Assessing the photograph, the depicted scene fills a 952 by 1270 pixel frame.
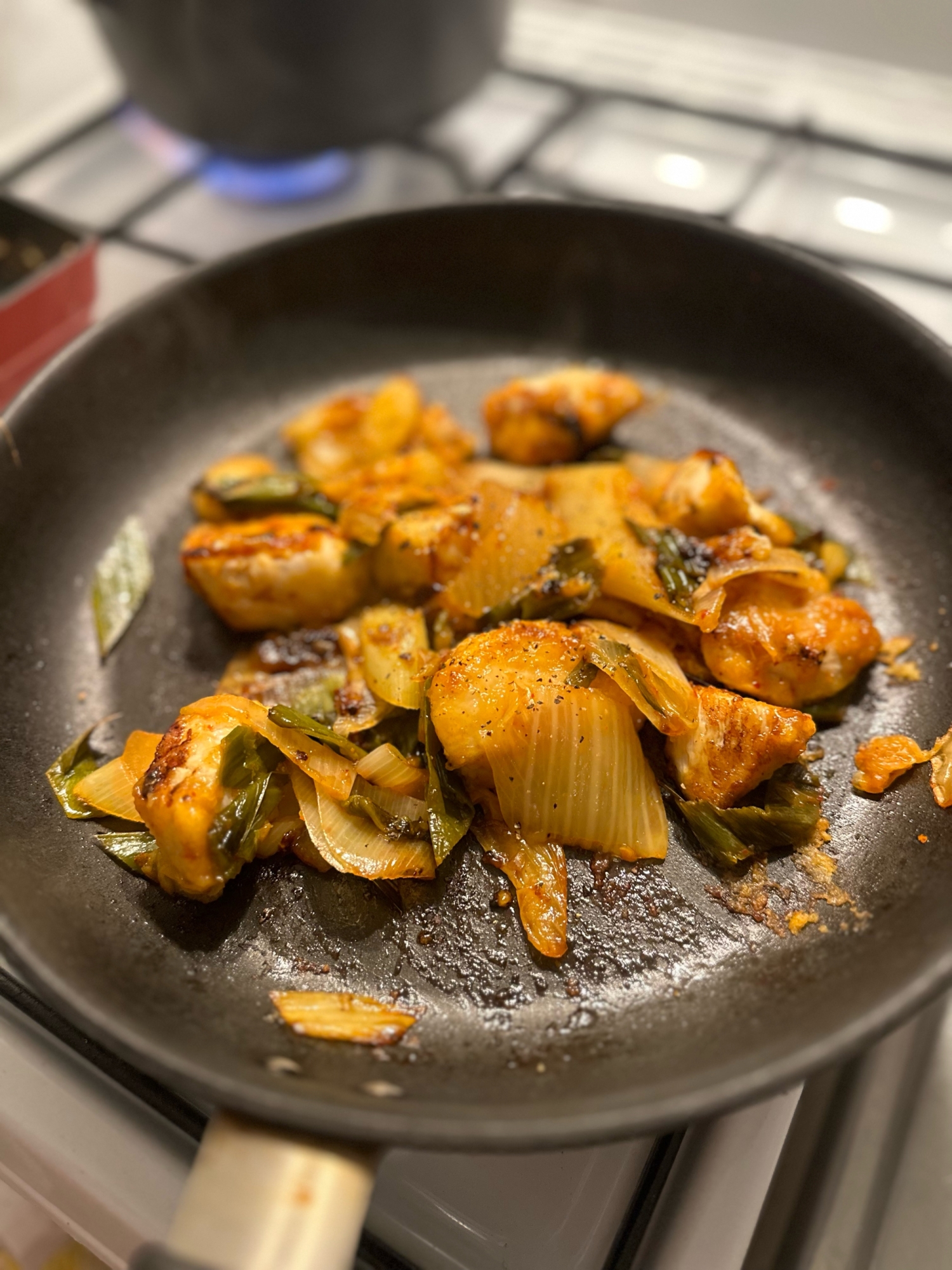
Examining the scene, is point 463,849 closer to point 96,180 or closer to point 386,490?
point 386,490

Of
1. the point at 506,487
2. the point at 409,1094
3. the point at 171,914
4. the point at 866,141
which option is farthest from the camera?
the point at 866,141

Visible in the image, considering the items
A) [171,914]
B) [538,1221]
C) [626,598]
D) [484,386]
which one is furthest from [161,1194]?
[484,386]

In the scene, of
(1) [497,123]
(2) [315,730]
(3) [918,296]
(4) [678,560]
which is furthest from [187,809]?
(1) [497,123]

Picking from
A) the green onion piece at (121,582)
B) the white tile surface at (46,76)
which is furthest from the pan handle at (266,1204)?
the white tile surface at (46,76)

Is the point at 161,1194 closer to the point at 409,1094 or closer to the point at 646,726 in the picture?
the point at 409,1094

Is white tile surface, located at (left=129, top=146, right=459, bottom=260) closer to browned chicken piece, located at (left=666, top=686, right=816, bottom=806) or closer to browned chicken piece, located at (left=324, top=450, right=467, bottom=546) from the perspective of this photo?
browned chicken piece, located at (left=324, top=450, right=467, bottom=546)

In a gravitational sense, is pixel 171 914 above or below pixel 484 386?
below
